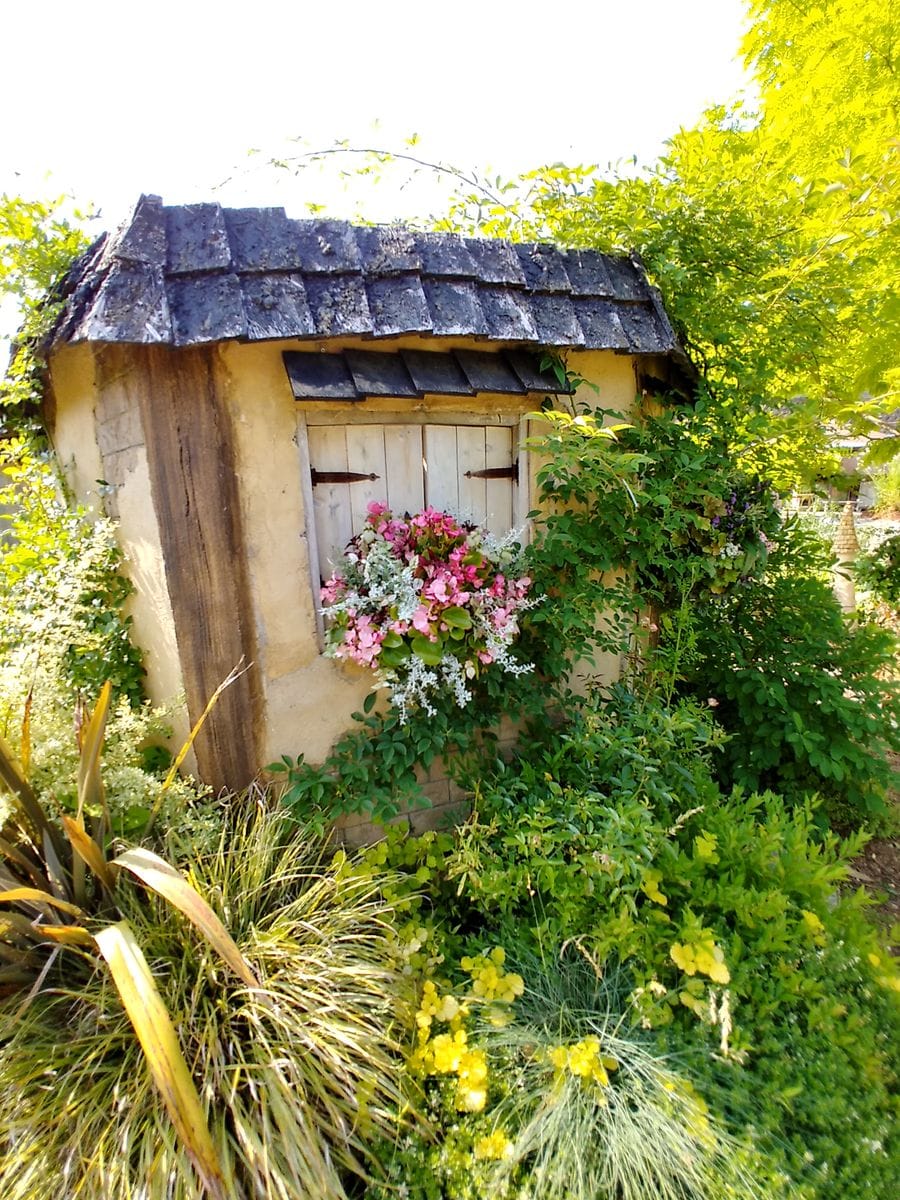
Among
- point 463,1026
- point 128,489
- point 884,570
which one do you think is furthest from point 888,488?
point 128,489

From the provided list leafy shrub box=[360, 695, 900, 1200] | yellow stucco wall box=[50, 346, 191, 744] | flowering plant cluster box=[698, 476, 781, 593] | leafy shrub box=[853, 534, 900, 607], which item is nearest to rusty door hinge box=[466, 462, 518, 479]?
flowering plant cluster box=[698, 476, 781, 593]

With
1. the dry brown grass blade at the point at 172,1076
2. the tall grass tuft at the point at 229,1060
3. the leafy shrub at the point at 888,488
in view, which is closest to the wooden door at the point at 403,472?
the tall grass tuft at the point at 229,1060

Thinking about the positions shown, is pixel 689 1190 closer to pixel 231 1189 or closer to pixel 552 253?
pixel 231 1189

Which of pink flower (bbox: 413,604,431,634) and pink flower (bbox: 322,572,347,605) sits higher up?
pink flower (bbox: 322,572,347,605)

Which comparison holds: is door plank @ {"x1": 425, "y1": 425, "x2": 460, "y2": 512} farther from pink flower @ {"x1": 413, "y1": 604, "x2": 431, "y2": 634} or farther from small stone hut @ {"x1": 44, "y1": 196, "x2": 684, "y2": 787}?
pink flower @ {"x1": 413, "y1": 604, "x2": 431, "y2": 634}

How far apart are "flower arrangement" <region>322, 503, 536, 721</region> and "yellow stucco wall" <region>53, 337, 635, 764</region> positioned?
174 mm

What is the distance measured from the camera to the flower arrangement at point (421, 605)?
202 centimetres

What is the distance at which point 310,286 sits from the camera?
1.92 metres

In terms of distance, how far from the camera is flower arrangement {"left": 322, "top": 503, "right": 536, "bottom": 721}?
2018mm

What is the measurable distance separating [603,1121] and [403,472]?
84.5 inches

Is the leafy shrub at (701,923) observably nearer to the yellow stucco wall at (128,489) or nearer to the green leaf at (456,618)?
the green leaf at (456,618)

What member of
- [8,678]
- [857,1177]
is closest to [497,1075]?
[857,1177]

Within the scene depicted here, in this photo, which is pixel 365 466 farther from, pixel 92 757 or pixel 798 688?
pixel 798 688

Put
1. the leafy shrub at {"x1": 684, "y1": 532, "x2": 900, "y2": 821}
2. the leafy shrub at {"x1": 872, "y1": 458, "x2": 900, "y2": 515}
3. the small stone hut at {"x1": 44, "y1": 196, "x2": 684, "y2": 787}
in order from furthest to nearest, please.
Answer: the leafy shrub at {"x1": 872, "y1": 458, "x2": 900, "y2": 515} < the leafy shrub at {"x1": 684, "y1": 532, "x2": 900, "y2": 821} < the small stone hut at {"x1": 44, "y1": 196, "x2": 684, "y2": 787}
